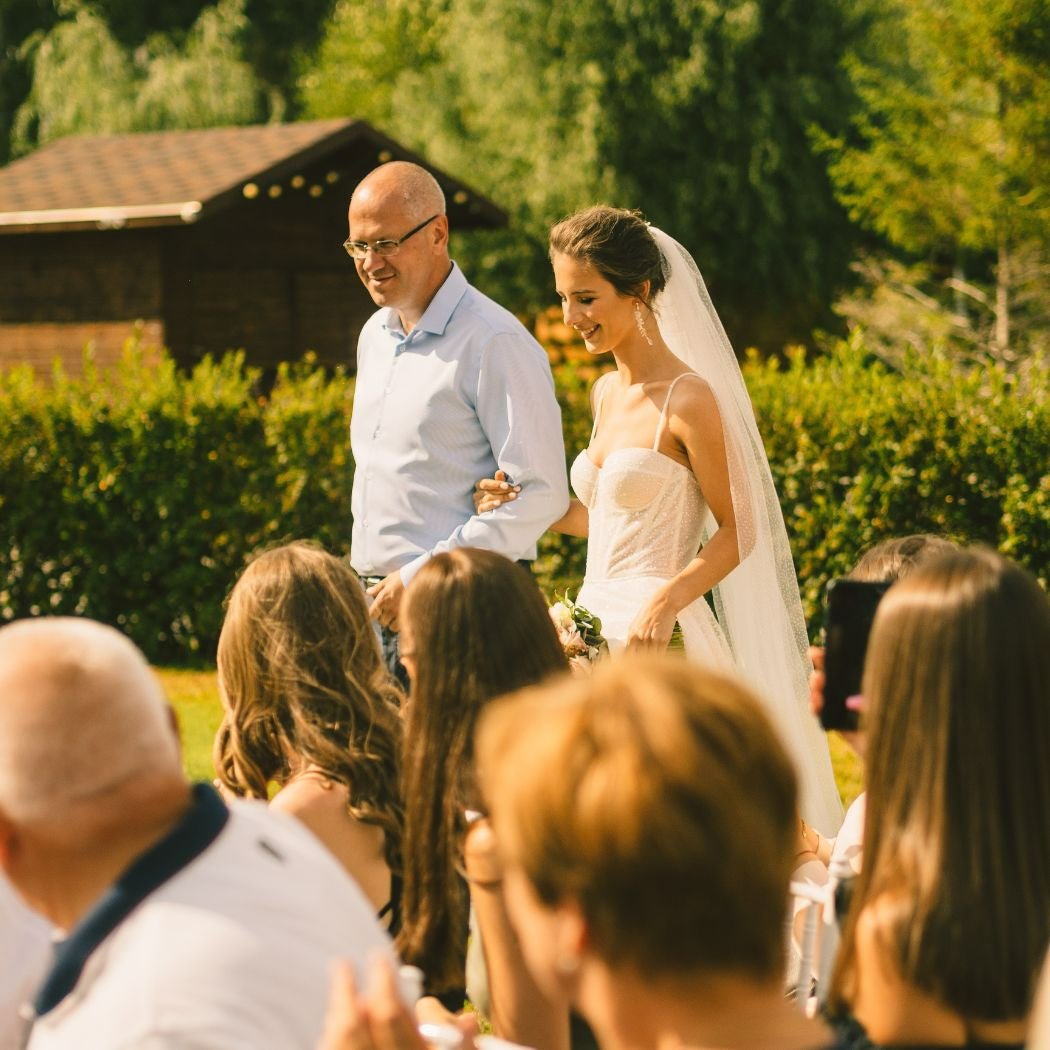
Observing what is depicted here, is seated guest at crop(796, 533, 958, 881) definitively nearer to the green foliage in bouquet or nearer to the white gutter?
the green foliage in bouquet

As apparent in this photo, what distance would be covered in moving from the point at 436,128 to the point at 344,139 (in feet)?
43.6

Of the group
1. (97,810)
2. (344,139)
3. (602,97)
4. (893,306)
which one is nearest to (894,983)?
(97,810)

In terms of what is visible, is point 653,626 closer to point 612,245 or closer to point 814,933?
point 612,245

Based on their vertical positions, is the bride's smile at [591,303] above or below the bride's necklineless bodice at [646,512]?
above

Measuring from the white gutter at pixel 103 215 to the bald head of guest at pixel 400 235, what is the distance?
441 inches

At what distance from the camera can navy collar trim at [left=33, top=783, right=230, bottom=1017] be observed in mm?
1850

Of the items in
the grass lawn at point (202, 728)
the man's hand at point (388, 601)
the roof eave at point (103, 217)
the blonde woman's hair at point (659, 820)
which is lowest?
the grass lawn at point (202, 728)

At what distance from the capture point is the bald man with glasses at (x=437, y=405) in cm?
455

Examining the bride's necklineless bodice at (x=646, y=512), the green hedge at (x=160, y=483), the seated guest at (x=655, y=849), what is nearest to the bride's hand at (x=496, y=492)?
the bride's necklineless bodice at (x=646, y=512)

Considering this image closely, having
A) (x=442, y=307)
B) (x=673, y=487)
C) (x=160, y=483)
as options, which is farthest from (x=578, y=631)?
(x=160, y=483)

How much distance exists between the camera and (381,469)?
4734 mm

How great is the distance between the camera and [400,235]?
4590mm

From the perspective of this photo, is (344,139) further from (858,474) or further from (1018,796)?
(1018,796)

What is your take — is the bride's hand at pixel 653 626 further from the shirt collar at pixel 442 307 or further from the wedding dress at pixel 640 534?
Result: the shirt collar at pixel 442 307
